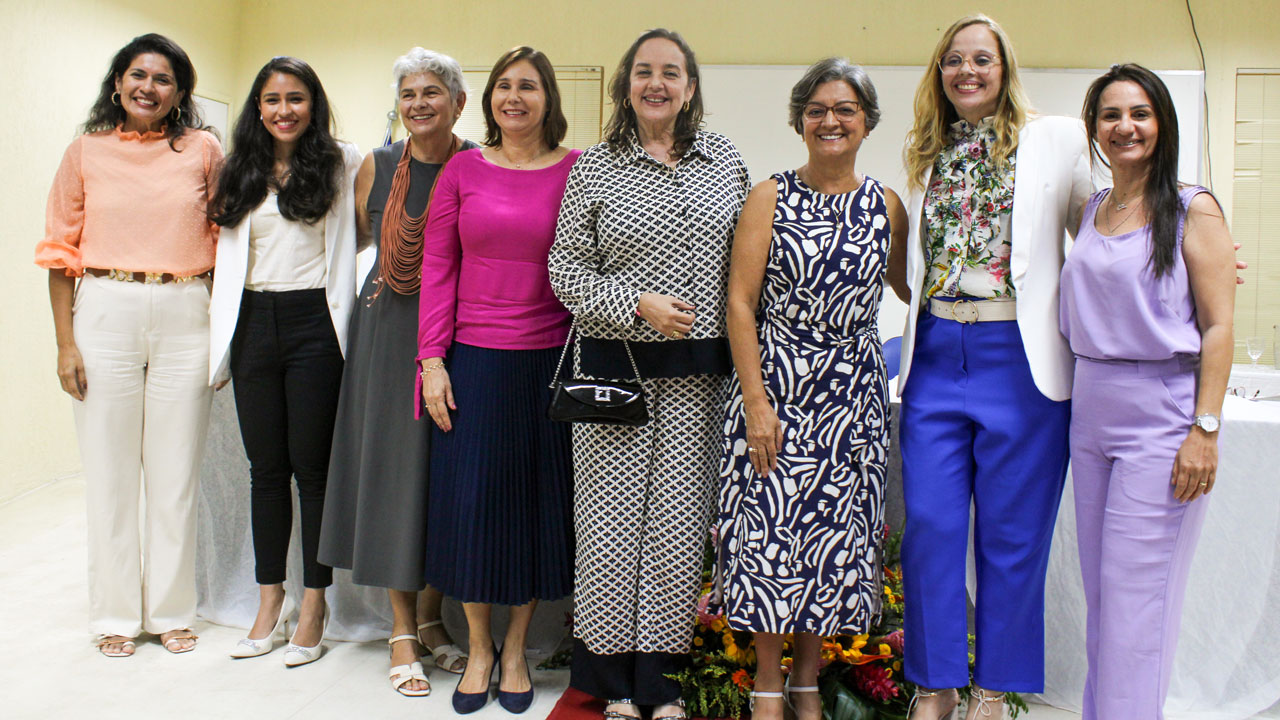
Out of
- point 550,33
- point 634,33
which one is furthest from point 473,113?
point 634,33

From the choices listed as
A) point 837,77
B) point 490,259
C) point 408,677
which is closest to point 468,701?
point 408,677

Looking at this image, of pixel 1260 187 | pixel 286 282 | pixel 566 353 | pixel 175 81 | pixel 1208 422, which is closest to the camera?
pixel 1208 422

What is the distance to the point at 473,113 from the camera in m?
6.73

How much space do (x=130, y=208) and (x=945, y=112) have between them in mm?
2251

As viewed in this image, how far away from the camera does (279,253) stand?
2596 mm

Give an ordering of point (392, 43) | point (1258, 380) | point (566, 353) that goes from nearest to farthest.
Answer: point (566, 353), point (1258, 380), point (392, 43)

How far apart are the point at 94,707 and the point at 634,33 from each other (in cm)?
→ 526

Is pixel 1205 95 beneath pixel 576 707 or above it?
above

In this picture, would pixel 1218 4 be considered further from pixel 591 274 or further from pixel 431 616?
pixel 431 616

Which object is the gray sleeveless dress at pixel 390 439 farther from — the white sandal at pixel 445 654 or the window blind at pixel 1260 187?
the window blind at pixel 1260 187

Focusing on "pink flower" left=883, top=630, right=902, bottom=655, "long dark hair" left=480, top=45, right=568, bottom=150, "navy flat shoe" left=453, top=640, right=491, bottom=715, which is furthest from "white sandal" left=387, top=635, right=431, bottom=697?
"long dark hair" left=480, top=45, right=568, bottom=150

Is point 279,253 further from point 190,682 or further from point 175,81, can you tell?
point 190,682

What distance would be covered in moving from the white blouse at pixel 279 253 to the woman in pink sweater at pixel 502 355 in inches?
17.6

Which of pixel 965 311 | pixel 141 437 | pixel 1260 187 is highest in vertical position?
pixel 1260 187
